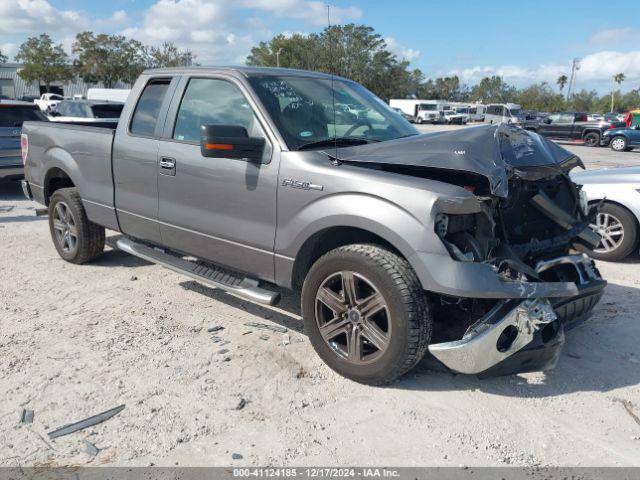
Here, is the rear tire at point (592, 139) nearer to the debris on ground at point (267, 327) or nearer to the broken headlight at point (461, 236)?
the debris on ground at point (267, 327)

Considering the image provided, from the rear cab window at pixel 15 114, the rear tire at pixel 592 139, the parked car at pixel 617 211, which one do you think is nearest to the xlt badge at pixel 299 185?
the parked car at pixel 617 211

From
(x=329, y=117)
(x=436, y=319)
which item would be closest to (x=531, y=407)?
(x=436, y=319)

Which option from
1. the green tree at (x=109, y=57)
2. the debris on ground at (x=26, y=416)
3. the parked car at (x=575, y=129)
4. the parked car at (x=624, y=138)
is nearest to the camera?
the debris on ground at (x=26, y=416)

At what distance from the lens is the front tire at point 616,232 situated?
636 cm

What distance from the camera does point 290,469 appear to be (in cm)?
287

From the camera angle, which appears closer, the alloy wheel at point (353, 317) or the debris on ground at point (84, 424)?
the debris on ground at point (84, 424)

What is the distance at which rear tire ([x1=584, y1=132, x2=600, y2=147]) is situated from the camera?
26672 millimetres

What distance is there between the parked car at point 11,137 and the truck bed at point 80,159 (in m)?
4.05

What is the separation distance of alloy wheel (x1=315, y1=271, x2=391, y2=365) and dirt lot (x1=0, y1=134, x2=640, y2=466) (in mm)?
232

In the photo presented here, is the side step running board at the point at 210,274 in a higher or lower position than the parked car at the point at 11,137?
lower

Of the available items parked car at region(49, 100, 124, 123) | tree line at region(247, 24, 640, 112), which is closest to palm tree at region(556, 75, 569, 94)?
tree line at region(247, 24, 640, 112)

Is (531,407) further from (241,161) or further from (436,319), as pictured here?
(241,161)

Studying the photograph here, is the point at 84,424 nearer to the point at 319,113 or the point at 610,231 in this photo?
the point at 319,113

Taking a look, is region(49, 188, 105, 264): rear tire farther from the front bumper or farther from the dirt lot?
the front bumper
